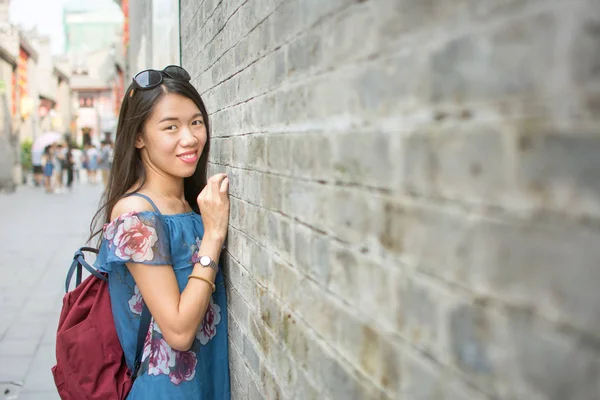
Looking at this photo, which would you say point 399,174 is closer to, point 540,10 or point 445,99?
point 445,99

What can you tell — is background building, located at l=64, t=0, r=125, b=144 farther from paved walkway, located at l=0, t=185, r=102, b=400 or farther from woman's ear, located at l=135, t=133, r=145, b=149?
woman's ear, located at l=135, t=133, r=145, b=149

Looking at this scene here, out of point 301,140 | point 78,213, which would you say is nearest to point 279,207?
point 301,140

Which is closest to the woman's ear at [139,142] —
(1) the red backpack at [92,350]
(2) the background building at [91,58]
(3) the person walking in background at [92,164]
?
(1) the red backpack at [92,350]

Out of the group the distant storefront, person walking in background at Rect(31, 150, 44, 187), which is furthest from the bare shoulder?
person walking in background at Rect(31, 150, 44, 187)

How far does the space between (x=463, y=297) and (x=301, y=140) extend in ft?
2.39

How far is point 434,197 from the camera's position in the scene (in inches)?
35.1

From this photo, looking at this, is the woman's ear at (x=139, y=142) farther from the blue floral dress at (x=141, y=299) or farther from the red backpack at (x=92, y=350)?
the red backpack at (x=92, y=350)

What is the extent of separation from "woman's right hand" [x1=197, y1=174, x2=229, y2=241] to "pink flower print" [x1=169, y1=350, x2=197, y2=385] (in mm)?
443

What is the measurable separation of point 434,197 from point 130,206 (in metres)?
1.52

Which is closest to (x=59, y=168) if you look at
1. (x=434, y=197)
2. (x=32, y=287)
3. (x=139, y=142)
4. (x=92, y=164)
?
(x=92, y=164)

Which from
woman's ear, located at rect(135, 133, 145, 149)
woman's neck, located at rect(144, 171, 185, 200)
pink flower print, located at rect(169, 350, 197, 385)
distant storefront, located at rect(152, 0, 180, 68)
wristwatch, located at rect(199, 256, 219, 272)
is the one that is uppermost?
distant storefront, located at rect(152, 0, 180, 68)

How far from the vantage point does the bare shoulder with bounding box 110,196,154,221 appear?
2193 mm

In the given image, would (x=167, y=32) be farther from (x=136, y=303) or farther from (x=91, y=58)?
(x=91, y=58)

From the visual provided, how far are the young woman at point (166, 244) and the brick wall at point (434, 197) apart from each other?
1.67ft
